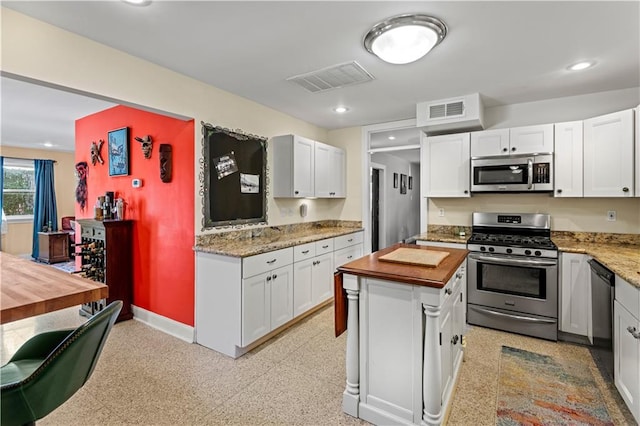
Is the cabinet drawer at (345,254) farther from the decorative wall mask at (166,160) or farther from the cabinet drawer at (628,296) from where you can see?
the cabinet drawer at (628,296)

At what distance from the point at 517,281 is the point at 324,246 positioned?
211cm

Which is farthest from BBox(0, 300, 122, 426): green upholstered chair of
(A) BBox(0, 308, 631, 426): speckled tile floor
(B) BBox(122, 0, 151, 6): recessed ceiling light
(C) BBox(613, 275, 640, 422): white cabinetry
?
(C) BBox(613, 275, 640, 422): white cabinetry

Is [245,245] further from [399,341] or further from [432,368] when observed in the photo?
[432,368]

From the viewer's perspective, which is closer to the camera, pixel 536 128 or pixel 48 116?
pixel 536 128

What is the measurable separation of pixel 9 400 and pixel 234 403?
1333 millimetres

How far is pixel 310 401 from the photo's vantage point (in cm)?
214

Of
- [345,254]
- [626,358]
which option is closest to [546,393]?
[626,358]

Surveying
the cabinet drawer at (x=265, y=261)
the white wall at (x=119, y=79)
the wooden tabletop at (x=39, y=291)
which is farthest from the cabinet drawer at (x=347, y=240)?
the wooden tabletop at (x=39, y=291)

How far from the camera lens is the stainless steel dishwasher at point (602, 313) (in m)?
2.24

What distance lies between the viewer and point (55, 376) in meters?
1.14

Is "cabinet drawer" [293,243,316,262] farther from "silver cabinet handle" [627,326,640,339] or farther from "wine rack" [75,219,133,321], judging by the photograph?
"silver cabinet handle" [627,326,640,339]

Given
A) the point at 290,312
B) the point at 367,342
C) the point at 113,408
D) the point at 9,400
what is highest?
the point at 9,400

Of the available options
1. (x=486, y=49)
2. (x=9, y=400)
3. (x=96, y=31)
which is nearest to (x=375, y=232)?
(x=486, y=49)

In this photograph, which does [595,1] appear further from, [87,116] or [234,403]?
[87,116]
